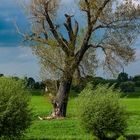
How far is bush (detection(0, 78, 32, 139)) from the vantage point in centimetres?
2733

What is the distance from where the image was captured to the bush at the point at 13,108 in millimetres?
27328

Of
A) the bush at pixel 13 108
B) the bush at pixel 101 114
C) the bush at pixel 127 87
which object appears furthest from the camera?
the bush at pixel 127 87

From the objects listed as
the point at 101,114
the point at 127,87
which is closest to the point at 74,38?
the point at 101,114

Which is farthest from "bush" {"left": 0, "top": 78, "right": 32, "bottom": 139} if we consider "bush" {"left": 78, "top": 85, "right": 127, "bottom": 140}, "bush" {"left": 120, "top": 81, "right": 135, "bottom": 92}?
"bush" {"left": 120, "top": 81, "right": 135, "bottom": 92}

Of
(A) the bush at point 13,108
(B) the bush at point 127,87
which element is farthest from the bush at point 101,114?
(B) the bush at point 127,87

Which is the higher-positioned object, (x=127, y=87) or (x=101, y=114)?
(x=127, y=87)

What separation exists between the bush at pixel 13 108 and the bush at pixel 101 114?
8.84 ft

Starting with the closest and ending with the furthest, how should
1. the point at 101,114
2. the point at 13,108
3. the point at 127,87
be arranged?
the point at 13,108 → the point at 101,114 → the point at 127,87

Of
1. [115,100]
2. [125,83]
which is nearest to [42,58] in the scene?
[115,100]

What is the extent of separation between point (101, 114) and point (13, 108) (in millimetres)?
4193

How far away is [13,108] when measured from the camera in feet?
90.2

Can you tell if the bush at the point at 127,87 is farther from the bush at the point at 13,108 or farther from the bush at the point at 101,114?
the bush at the point at 13,108

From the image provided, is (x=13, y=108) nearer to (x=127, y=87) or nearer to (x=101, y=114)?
(x=101, y=114)

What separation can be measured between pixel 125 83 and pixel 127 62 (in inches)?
1724
